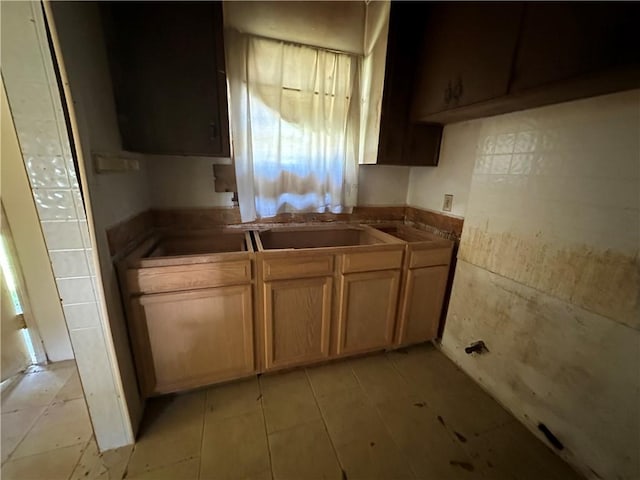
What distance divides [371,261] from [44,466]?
176 cm

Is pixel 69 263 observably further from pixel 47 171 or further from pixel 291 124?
pixel 291 124

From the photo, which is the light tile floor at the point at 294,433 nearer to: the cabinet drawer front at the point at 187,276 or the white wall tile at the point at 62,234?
the cabinet drawer front at the point at 187,276

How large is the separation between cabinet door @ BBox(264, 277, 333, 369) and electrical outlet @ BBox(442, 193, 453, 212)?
38.5 inches

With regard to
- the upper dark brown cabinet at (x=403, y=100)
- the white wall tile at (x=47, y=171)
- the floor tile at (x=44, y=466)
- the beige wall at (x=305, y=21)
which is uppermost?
the beige wall at (x=305, y=21)

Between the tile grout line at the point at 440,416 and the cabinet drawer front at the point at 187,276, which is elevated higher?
the cabinet drawer front at the point at 187,276

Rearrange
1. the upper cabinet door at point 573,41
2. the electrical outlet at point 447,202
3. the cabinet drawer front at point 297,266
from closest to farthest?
the upper cabinet door at point 573,41, the cabinet drawer front at point 297,266, the electrical outlet at point 447,202

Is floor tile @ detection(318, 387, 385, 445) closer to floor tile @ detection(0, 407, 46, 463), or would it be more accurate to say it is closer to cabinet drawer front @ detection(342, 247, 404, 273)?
cabinet drawer front @ detection(342, 247, 404, 273)

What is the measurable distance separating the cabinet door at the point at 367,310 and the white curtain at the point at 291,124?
24.6 inches

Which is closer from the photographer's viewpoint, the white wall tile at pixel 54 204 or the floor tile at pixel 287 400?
the white wall tile at pixel 54 204

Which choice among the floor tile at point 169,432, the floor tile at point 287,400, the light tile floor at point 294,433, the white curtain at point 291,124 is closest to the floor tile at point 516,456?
the light tile floor at point 294,433

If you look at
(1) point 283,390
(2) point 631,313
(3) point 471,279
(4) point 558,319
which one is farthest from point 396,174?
(1) point 283,390

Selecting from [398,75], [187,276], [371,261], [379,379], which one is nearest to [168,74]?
[187,276]

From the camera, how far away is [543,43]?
95 cm

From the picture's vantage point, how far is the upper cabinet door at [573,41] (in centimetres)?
77
